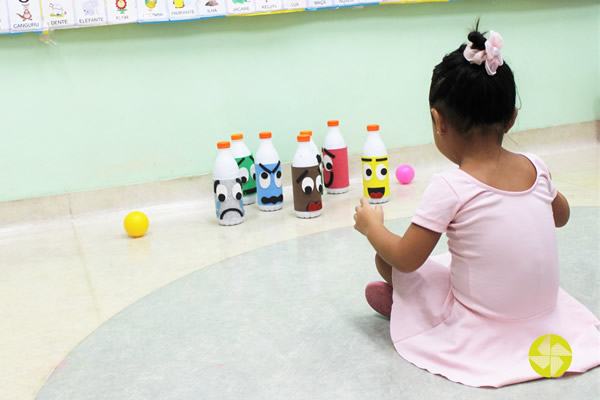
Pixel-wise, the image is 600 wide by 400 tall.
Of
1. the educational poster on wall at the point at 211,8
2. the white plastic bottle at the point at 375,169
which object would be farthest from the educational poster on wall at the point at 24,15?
the white plastic bottle at the point at 375,169

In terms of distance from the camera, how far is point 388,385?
2.95 feet

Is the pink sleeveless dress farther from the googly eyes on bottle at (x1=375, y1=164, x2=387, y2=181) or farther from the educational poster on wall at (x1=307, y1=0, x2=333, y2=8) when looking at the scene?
the educational poster on wall at (x1=307, y1=0, x2=333, y2=8)

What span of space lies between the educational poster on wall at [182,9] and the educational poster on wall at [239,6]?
4.4 inches

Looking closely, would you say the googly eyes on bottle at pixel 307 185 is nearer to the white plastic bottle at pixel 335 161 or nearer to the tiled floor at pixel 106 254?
the tiled floor at pixel 106 254

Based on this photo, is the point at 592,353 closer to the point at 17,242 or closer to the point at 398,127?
the point at 398,127

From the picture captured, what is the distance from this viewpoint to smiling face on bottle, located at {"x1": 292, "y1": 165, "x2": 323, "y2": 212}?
1794 mm

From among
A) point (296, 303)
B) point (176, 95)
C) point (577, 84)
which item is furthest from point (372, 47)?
point (296, 303)

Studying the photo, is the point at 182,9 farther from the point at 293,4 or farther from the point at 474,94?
the point at 474,94

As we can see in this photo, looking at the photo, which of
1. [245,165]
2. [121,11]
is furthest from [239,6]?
[245,165]

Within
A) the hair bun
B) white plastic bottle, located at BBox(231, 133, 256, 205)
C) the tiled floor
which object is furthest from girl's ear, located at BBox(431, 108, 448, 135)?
white plastic bottle, located at BBox(231, 133, 256, 205)

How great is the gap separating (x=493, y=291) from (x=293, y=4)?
1.39 metres

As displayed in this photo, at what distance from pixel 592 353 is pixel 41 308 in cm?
109

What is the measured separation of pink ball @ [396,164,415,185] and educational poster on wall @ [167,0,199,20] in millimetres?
881

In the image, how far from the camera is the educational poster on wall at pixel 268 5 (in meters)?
1.97
